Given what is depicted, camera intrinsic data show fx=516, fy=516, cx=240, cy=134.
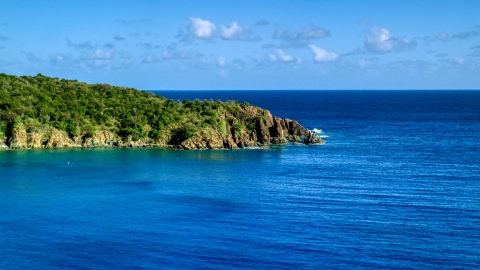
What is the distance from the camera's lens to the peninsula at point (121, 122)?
92.1 metres

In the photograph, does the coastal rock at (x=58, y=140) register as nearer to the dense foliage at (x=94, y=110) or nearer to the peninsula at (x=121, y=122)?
the peninsula at (x=121, y=122)

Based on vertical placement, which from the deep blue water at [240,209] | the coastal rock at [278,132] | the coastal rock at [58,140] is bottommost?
the deep blue water at [240,209]

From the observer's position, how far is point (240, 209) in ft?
171

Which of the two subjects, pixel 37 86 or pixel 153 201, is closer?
pixel 153 201

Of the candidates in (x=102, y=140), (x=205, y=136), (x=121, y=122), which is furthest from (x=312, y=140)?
(x=102, y=140)

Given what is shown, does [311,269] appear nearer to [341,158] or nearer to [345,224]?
[345,224]

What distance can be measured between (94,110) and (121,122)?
6.26 metres

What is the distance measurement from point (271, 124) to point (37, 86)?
167 feet

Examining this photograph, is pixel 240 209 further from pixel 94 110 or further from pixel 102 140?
pixel 94 110

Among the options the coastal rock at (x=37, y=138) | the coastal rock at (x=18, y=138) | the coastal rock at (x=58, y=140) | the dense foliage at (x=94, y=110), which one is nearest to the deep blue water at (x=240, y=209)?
the coastal rock at (x=18, y=138)

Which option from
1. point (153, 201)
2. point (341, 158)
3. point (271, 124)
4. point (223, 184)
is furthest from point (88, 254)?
point (271, 124)

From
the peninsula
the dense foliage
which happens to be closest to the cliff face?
the peninsula

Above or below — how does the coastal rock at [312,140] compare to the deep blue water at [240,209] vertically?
above

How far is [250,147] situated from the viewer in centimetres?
9712
